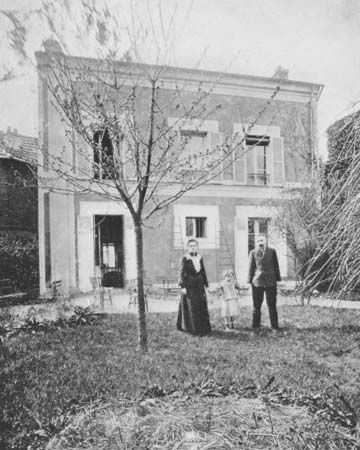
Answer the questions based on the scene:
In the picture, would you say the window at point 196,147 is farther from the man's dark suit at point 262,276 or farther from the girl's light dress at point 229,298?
the girl's light dress at point 229,298

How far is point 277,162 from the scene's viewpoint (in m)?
5.05

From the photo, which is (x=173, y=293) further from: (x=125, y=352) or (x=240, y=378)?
(x=240, y=378)

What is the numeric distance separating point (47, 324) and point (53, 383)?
1809 mm

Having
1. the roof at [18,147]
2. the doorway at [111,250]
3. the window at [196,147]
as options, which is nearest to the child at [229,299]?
the doorway at [111,250]

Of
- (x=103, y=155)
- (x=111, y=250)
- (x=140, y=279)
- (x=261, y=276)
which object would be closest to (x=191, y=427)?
(x=140, y=279)

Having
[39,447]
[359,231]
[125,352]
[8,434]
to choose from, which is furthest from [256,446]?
[125,352]

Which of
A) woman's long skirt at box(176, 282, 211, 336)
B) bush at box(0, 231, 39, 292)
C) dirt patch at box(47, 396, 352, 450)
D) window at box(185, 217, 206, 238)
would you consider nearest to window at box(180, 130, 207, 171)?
window at box(185, 217, 206, 238)

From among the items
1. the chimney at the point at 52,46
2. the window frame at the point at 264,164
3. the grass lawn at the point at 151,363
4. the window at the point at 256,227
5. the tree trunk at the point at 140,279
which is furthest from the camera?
the window frame at the point at 264,164

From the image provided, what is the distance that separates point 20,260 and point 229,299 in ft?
8.36

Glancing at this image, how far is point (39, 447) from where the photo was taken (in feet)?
5.02

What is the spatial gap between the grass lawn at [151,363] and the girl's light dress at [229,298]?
0.23 metres

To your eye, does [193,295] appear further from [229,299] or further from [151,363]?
[151,363]

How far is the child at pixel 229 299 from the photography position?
15.5 ft

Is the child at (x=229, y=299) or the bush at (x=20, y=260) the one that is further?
the child at (x=229, y=299)
